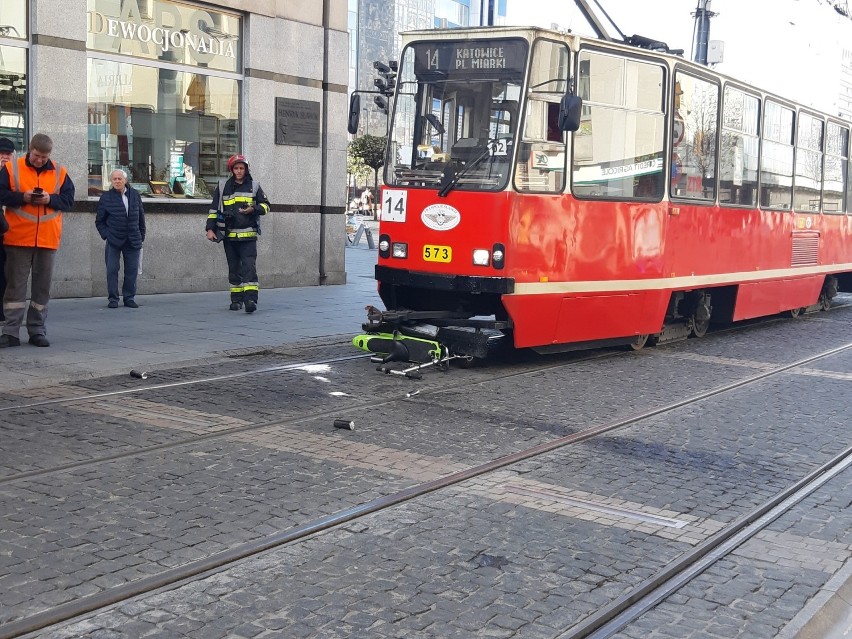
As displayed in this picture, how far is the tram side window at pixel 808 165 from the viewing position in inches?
627

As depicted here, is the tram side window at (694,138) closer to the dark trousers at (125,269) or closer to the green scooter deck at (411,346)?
the green scooter deck at (411,346)

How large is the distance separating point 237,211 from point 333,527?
30.7 feet

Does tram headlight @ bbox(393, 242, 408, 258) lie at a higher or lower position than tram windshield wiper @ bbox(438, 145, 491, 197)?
lower

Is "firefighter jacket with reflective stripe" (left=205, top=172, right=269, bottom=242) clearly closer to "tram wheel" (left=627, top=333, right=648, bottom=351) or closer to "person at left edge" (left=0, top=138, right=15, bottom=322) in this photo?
"person at left edge" (left=0, top=138, right=15, bottom=322)

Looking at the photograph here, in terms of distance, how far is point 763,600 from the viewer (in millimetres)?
4496

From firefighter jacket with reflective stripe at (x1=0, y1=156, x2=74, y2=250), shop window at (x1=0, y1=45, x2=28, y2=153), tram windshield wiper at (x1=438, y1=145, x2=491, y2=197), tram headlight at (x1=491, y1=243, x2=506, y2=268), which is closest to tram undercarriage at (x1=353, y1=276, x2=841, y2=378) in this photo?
tram headlight at (x1=491, y1=243, x2=506, y2=268)

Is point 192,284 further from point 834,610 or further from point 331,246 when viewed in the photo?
point 834,610

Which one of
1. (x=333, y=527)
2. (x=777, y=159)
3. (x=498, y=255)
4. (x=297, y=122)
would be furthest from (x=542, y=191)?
(x=297, y=122)

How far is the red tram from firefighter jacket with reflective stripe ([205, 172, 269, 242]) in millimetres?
3774

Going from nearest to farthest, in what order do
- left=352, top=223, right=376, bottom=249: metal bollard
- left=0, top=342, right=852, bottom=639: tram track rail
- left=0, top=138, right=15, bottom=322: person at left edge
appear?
left=0, top=342, right=852, bottom=639: tram track rail, left=0, top=138, right=15, bottom=322: person at left edge, left=352, top=223, right=376, bottom=249: metal bollard

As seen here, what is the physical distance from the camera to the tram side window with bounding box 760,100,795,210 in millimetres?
14570

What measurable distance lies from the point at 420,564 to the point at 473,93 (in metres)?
6.18

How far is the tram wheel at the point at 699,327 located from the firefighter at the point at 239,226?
5512mm

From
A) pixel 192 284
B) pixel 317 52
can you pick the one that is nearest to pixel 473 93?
pixel 192 284
